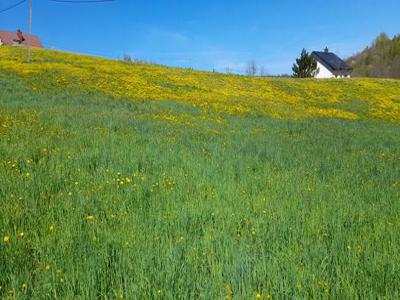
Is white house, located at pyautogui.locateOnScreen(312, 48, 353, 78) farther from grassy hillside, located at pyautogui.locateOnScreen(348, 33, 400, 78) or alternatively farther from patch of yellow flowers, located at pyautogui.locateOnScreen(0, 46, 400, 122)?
patch of yellow flowers, located at pyautogui.locateOnScreen(0, 46, 400, 122)

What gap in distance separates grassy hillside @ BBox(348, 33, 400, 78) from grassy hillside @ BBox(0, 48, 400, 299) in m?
124

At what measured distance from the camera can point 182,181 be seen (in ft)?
18.2

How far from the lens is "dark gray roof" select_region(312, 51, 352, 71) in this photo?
8266cm

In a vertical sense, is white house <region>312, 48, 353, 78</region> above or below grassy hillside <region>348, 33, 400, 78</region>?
below

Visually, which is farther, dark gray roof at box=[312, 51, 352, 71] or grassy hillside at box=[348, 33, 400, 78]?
grassy hillside at box=[348, 33, 400, 78]

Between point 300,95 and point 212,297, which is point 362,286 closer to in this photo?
point 212,297

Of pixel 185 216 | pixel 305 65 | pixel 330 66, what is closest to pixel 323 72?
pixel 330 66

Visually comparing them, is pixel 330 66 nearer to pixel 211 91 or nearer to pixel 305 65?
pixel 305 65

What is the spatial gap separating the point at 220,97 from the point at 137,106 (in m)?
9.04

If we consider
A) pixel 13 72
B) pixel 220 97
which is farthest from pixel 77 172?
pixel 13 72

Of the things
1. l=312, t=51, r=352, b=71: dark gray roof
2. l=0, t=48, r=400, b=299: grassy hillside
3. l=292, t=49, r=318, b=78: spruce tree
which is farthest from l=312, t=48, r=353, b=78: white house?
l=0, t=48, r=400, b=299: grassy hillside

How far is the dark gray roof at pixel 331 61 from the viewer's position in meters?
82.7

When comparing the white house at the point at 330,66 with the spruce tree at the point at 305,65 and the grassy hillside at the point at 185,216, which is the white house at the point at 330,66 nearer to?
the spruce tree at the point at 305,65

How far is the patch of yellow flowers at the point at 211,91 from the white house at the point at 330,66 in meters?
46.6
